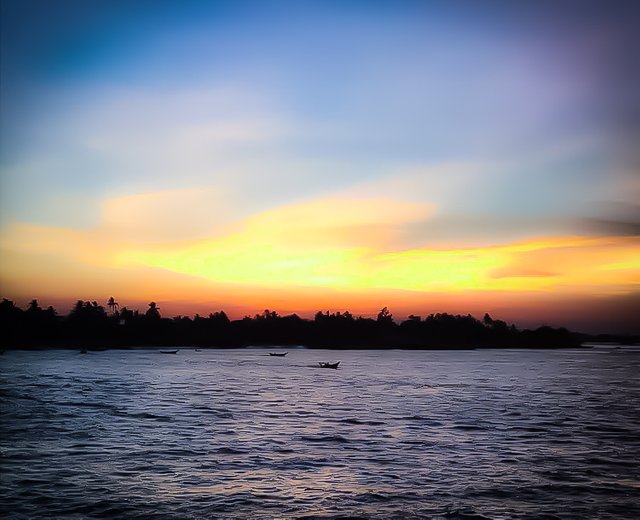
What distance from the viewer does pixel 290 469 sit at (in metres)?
25.9

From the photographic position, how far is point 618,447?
109 feet

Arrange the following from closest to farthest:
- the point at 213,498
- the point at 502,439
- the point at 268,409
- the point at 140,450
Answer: the point at 213,498 < the point at 140,450 < the point at 502,439 < the point at 268,409

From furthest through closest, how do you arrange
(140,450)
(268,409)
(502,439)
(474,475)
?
(268,409), (502,439), (140,450), (474,475)

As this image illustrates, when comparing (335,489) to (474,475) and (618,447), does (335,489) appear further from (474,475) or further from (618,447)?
(618,447)

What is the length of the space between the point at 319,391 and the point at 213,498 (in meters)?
53.5

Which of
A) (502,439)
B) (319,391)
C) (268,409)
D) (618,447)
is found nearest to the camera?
(618,447)

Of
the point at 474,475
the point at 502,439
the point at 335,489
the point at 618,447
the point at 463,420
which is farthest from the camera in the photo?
the point at 463,420

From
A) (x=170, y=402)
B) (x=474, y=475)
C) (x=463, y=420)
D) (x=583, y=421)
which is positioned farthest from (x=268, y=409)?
(x=474, y=475)

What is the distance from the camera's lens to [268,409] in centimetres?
5162

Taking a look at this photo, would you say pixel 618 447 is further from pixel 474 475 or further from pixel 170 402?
pixel 170 402

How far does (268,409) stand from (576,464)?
29.0 meters

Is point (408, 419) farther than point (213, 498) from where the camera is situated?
Yes

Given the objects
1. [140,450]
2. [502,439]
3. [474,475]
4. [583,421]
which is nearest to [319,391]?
[583,421]

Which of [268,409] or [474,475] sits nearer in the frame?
[474,475]
